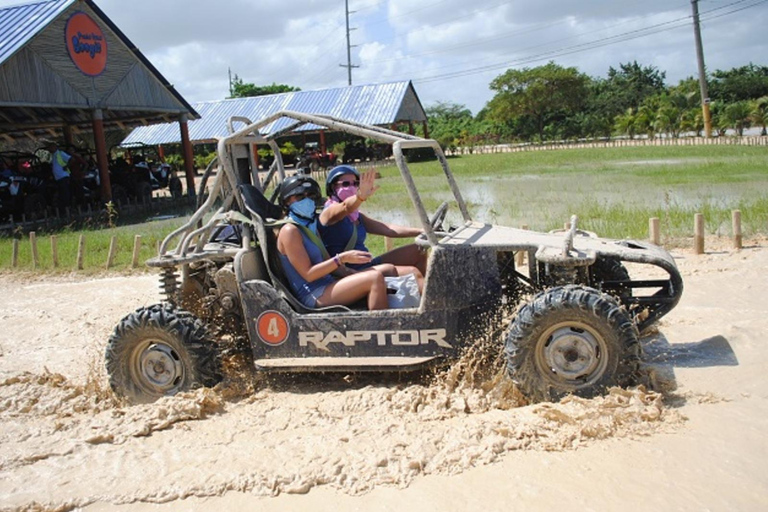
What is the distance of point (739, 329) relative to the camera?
225 inches

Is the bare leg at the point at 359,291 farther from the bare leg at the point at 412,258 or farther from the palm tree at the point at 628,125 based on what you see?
the palm tree at the point at 628,125

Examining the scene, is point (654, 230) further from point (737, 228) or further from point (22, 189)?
point (22, 189)

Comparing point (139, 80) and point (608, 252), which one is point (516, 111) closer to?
point (139, 80)

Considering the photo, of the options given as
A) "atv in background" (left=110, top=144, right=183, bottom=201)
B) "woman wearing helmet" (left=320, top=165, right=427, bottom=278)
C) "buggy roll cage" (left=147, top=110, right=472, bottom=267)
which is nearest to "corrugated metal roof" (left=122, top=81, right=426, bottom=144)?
"atv in background" (left=110, top=144, right=183, bottom=201)

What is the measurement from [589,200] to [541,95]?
45.7 meters

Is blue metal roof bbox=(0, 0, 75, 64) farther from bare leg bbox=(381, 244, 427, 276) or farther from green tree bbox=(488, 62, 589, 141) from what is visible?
green tree bbox=(488, 62, 589, 141)

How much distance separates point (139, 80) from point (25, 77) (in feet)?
13.5

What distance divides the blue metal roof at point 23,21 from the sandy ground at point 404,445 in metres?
12.9

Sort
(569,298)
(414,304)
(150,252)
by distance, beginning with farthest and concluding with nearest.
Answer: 1. (150,252)
2. (414,304)
3. (569,298)

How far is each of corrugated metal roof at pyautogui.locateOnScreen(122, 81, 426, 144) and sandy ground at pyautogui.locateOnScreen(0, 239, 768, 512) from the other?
96.7 ft

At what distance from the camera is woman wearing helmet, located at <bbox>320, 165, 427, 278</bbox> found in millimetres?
Answer: 5109

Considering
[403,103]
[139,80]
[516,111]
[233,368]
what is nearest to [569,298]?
[233,368]

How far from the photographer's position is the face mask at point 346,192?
5215mm

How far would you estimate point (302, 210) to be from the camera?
4.98 metres
